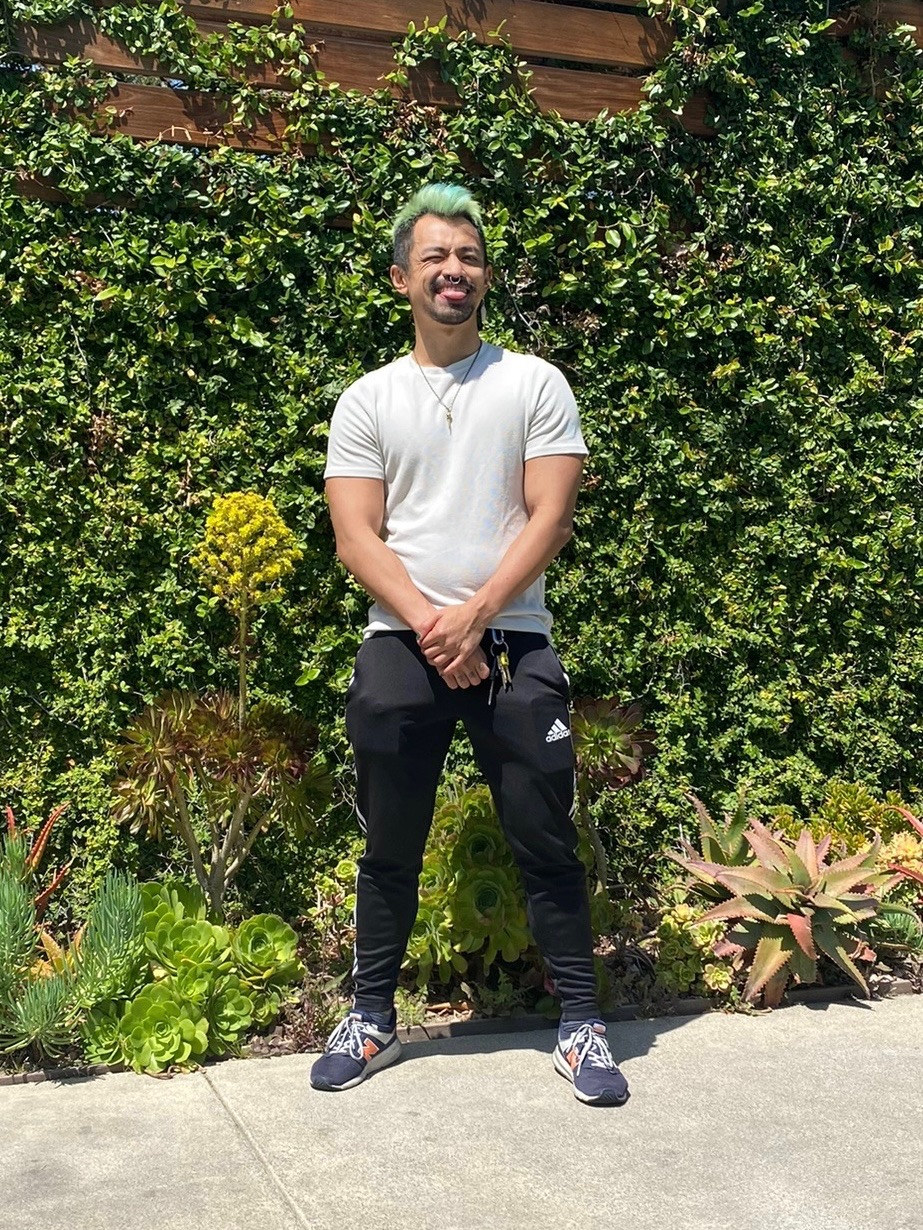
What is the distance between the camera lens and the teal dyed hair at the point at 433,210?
3.15 metres

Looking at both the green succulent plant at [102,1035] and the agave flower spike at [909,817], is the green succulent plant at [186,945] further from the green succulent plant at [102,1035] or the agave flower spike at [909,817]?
the agave flower spike at [909,817]

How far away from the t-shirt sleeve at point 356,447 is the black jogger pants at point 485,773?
1.38 ft

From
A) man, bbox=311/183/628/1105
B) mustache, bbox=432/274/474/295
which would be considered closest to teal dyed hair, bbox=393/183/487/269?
man, bbox=311/183/628/1105

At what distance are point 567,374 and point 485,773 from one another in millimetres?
1562

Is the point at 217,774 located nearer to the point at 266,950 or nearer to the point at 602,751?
the point at 266,950

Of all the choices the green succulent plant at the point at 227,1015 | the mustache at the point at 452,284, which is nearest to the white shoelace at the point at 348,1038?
the green succulent plant at the point at 227,1015

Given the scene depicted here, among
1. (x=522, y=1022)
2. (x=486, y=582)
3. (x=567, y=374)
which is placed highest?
(x=567, y=374)

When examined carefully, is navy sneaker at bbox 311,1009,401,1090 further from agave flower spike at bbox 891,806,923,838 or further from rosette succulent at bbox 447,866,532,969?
agave flower spike at bbox 891,806,923,838

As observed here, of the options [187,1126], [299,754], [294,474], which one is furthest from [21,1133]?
[294,474]

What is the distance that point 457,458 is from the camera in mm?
3090

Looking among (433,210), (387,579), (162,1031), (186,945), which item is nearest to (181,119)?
(433,210)

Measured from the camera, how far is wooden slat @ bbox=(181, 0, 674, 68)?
384 centimetres

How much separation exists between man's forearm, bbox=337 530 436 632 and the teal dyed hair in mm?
755

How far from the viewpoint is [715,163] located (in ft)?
13.9
